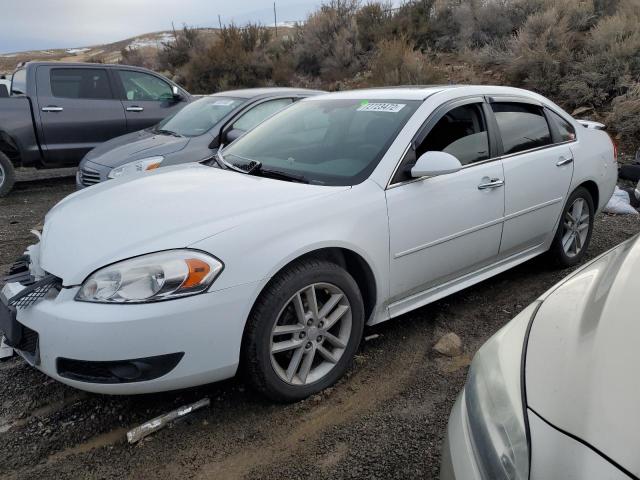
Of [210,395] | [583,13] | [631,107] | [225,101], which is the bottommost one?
[210,395]

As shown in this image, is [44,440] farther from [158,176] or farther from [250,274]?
[158,176]

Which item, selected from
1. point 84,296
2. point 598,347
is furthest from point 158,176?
point 598,347

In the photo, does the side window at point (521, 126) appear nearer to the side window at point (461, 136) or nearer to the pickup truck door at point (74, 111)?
the side window at point (461, 136)

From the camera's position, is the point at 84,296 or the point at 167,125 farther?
the point at 167,125

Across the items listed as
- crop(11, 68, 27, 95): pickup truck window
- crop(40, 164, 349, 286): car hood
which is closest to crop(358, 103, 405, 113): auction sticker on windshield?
crop(40, 164, 349, 286): car hood

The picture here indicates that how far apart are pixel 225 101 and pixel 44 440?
493cm

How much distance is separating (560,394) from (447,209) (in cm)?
192

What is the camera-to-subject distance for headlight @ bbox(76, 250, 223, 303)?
221cm

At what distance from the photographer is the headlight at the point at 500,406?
1.28m

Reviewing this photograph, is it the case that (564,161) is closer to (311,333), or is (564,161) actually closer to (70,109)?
(311,333)

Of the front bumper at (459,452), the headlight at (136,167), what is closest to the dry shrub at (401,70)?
the headlight at (136,167)

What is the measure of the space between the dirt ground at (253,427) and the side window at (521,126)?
144cm

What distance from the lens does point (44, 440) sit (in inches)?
95.3

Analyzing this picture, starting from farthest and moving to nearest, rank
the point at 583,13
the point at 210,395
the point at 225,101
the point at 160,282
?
1. the point at 583,13
2. the point at 225,101
3. the point at 210,395
4. the point at 160,282
